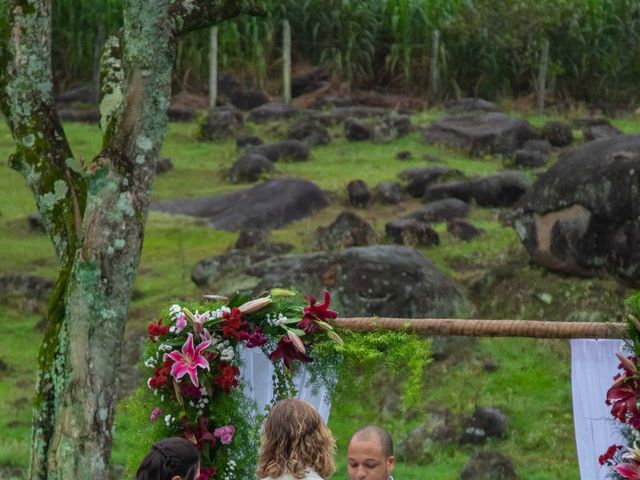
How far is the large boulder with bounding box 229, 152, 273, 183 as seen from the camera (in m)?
23.6

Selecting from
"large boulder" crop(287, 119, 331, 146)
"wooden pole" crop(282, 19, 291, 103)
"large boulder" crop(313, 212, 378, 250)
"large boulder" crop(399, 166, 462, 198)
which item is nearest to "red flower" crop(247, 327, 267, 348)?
"large boulder" crop(313, 212, 378, 250)

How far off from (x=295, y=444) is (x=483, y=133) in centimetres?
2024

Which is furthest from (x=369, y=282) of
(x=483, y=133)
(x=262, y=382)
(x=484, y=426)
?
(x=483, y=133)

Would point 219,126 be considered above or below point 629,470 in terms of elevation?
below

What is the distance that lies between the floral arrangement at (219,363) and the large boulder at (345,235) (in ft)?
34.6

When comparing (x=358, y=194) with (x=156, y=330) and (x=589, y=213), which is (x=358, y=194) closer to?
(x=589, y=213)

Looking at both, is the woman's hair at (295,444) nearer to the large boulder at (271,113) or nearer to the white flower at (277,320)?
the white flower at (277,320)

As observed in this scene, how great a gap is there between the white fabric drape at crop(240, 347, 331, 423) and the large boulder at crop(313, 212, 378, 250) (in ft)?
34.4

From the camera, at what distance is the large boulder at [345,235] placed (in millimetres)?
18766

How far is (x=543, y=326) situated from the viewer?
25.0ft

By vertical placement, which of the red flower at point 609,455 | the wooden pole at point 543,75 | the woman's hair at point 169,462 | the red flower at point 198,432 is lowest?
the wooden pole at point 543,75

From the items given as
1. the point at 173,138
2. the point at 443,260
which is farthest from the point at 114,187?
the point at 173,138

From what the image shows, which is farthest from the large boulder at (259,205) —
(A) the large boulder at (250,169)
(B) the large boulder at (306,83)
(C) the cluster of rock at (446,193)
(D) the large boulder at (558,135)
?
(B) the large boulder at (306,83)

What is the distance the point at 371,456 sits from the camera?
20.5 ft
